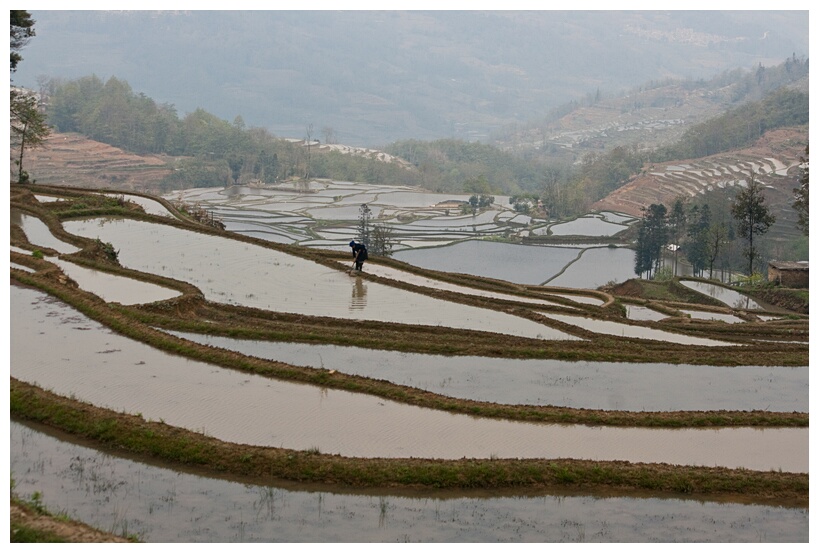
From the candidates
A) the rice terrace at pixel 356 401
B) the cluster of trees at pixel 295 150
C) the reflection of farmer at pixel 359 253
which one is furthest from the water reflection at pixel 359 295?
the cluster of trees at pixel 295 150

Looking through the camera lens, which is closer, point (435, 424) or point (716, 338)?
point (435, 424)

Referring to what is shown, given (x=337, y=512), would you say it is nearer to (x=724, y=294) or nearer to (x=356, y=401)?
(x=356, y=401)

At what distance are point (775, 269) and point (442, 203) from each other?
50545mm

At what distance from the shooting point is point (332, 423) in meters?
9.67

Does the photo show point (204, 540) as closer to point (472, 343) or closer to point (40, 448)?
point (40, 448)

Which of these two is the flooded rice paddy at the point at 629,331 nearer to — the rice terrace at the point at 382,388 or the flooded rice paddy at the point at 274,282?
the rice terrace at the point at 382,388

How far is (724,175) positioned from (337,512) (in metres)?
73.0

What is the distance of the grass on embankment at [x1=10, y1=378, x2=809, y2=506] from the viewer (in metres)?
8.30

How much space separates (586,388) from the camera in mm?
11898

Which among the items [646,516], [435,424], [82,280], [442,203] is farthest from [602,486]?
[442,203]

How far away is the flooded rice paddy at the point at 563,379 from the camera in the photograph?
11406mm

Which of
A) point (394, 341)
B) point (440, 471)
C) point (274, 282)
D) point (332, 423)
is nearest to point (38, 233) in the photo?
point (274, 282)

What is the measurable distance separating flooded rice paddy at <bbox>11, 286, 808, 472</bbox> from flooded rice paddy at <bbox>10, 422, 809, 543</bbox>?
0.92 meters

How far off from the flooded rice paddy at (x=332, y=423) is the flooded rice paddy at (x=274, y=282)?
15.8 feet
